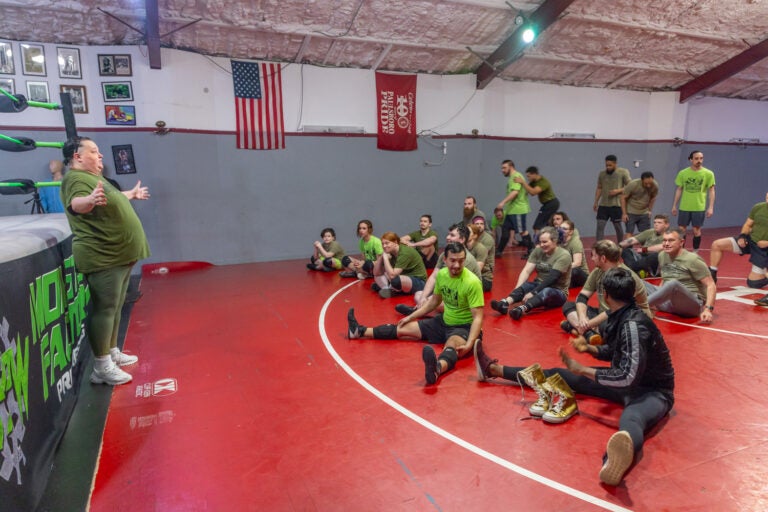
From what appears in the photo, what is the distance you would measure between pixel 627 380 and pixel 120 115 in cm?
915

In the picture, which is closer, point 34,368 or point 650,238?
point 34,368

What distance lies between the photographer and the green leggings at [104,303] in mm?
3818

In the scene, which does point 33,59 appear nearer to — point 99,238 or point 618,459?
point 99,238

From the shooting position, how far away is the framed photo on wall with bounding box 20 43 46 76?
316 inches

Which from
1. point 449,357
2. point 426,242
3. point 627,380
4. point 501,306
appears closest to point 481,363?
point 449,357

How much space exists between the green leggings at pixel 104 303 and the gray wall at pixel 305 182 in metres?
5.67

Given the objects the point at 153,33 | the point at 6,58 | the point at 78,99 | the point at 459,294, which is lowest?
the point at 459,294

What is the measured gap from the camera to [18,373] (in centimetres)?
247

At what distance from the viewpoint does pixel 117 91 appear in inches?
339

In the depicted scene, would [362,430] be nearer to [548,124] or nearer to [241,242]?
[241,242]

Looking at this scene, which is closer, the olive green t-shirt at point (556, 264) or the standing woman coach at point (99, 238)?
the standing woman coach at point (99, 238)

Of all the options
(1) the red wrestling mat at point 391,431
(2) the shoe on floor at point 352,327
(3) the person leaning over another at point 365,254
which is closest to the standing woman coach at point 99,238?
(1) the red wrestling mat at point 391,431

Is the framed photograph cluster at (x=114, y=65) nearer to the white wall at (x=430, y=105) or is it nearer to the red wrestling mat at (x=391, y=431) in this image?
the white wall at (x=430, y=105)

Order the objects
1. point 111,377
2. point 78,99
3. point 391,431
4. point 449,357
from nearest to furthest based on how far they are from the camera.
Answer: point 391,431
point 111,377
point 449,357
point 78,99
